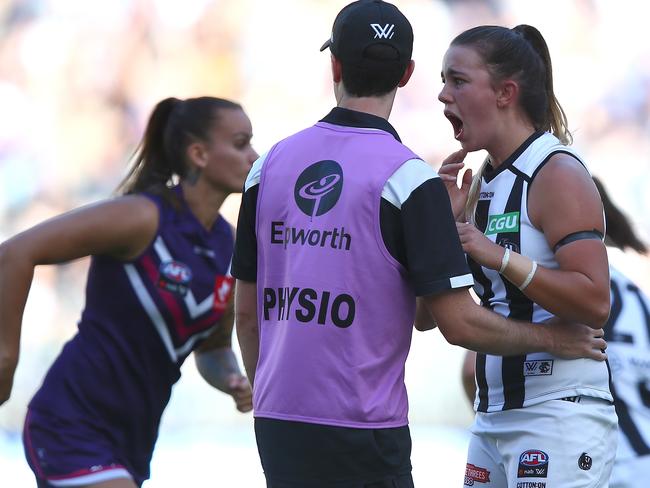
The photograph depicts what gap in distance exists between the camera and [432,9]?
8.43 metres

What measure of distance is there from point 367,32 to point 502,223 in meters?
A: 0.59

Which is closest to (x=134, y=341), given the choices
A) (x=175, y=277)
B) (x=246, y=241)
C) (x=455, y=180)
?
(x=175, y=277)

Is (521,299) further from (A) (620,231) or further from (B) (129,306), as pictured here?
(B) (129,306)

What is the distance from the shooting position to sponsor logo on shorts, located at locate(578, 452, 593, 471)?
8.49 feet

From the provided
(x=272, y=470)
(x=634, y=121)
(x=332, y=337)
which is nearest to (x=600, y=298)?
(x=332, y=337)

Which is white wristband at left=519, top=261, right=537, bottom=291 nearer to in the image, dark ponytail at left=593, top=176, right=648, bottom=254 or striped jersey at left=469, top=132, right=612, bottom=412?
striped jersey at left=469, top=132, right=612, bottom=412

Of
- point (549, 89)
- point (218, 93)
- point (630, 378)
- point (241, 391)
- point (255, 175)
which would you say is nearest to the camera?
point (255, 175)

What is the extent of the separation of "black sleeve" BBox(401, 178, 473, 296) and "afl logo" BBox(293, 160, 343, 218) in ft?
0.52

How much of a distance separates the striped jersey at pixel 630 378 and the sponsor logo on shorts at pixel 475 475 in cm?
44

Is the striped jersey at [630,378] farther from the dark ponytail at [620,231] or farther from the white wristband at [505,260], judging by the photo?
the white wristband at [505,260]

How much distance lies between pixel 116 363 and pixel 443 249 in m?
1.40

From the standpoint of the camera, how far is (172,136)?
381 cm

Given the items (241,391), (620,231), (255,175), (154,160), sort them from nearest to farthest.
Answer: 1. (255,175)
2. (620,231)
3. (241,391)
4. (154,160)

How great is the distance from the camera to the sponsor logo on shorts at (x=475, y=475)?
2.79 metres
